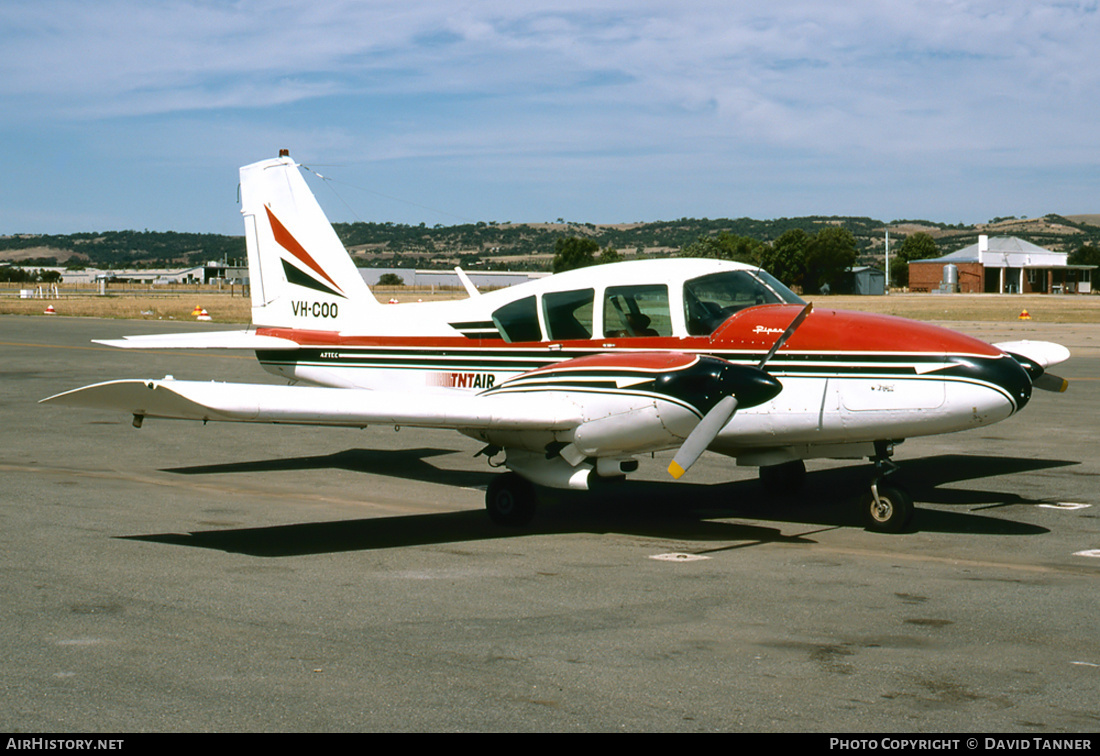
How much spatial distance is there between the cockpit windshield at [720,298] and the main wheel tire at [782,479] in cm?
221

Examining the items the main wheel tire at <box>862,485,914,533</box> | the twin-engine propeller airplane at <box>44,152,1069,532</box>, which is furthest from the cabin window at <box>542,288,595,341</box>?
the main wheel tire at <box>862,485,914,533</box>

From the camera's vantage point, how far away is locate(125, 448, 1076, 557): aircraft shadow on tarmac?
369 inches

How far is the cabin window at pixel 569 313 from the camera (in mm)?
10570

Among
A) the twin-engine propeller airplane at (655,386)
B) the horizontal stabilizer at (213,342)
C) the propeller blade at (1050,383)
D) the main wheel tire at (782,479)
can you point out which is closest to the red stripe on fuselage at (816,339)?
the twin-engine propeller airplane at (655,386)

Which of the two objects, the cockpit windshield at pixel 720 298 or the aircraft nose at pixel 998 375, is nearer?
the aircraft nose at pixel 998 375

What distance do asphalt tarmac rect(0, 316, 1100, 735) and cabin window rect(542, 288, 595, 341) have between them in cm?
190

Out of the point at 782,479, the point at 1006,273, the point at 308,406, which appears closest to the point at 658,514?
the point at 782,479

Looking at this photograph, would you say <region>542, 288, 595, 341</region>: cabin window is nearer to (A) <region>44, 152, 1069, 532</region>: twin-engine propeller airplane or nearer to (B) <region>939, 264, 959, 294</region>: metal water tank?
(A) <region>44, 152, 1069, 532</region>: twin-engine propeller airplane

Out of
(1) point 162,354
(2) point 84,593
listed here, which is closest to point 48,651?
(2) point 84,593

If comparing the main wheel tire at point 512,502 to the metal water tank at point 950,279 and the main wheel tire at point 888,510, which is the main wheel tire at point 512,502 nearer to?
the main wheel tire at point 888,510

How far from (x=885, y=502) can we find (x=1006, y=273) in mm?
130244
